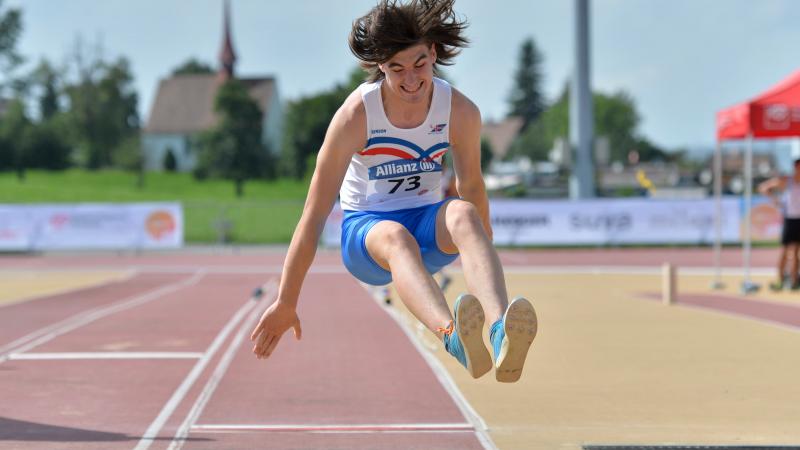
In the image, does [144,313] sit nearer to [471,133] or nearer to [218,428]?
[218,428]

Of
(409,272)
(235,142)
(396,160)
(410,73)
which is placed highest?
(410,73)

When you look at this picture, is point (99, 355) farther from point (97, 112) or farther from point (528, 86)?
point (528, 86)

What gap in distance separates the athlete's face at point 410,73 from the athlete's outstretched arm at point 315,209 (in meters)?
0.23

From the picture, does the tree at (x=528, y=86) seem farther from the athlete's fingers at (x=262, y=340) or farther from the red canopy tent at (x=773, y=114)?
the athlete's fingers at (x=262, y=340)

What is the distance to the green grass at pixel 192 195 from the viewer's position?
4075 cm

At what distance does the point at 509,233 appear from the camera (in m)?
31.6

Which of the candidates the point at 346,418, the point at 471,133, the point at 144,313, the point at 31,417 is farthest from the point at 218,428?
the point at 144,313

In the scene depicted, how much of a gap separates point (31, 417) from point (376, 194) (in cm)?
363

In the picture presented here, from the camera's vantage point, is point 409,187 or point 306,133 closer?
point 409,187

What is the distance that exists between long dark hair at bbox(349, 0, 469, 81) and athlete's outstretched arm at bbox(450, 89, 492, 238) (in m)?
0.36

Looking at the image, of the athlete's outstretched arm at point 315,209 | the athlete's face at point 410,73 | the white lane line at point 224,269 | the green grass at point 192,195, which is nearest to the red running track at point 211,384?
the athlete's outstretched arm at point 315,209

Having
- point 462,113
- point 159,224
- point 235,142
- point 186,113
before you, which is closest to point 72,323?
point 462,113

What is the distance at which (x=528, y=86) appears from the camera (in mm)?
167750

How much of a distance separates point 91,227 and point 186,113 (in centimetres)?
7911
